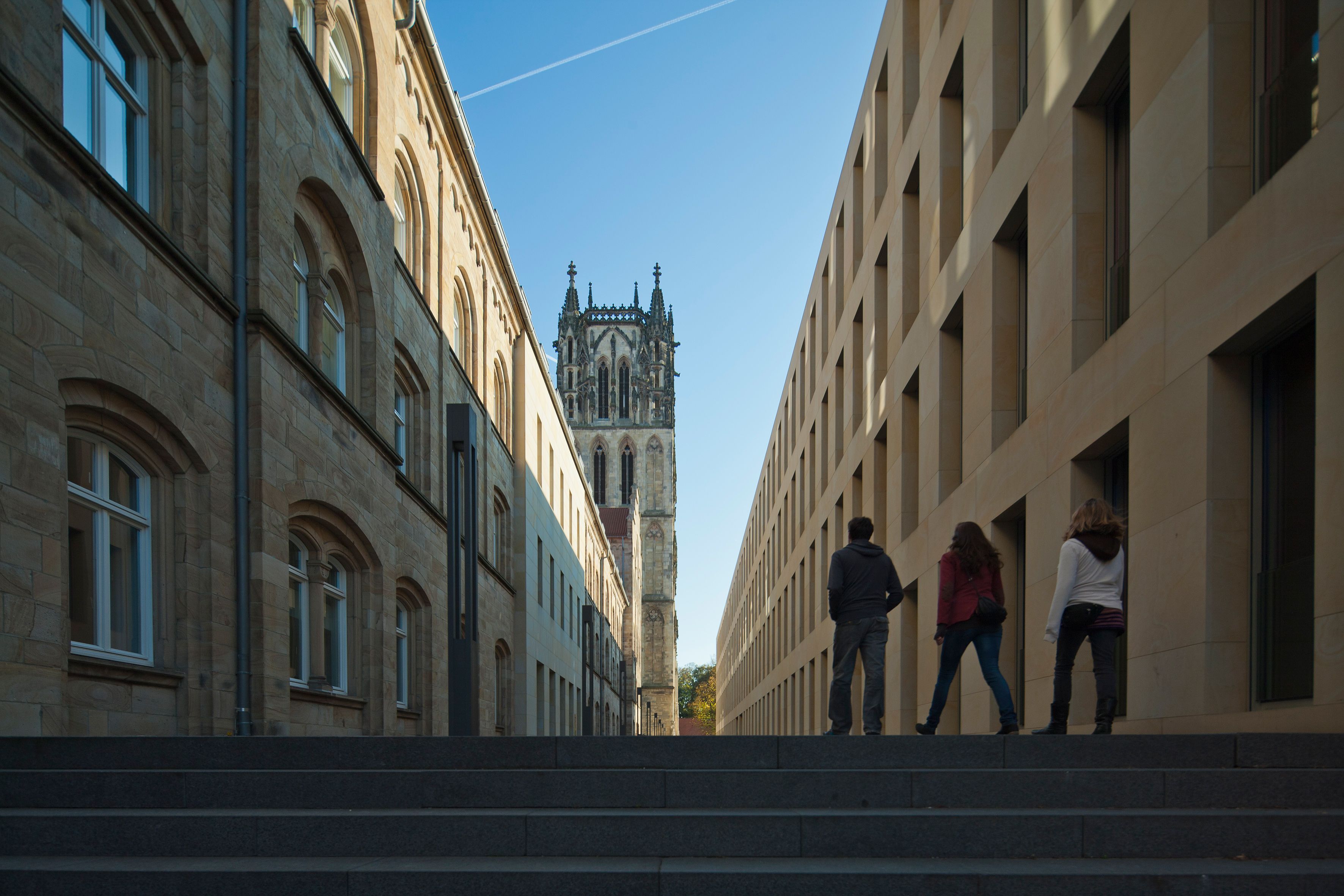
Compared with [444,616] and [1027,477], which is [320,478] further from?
[1027,477]

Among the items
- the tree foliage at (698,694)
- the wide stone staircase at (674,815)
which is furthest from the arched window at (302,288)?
the tree foliage at (698,694)

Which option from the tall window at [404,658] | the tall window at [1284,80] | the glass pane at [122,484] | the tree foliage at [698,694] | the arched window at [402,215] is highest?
the arched window at [402,215]

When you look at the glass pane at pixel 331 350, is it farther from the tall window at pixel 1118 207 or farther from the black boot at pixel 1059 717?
the black boot at pixel 1059 717

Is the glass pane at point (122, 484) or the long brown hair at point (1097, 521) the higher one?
the glass pane at point (122, 484)

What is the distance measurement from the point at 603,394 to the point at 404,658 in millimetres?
91249

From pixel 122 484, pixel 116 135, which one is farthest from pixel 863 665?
pixel 116 135

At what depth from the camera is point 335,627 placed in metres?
15.2

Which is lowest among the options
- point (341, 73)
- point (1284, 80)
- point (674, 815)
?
point (674, 815)

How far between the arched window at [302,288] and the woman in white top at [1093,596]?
32.1 ft

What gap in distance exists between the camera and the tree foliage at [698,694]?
470 feet

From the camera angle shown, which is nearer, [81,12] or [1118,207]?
[81,12]

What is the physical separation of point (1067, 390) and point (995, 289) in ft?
9.20

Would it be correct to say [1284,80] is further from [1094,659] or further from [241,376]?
[241,376]

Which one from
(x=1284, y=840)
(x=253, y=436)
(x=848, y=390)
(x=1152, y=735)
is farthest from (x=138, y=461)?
(x=848, y=390)
